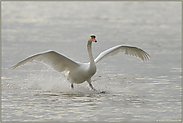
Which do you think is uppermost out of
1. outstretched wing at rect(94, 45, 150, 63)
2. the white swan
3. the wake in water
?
outstretched wing at rect(94, 45, 150, 63)

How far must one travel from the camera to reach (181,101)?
10.3 metres

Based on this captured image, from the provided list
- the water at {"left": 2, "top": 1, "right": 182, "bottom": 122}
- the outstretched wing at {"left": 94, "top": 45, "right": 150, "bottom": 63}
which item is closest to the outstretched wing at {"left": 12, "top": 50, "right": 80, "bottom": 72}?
the water at {"left": 2, "top": 1, "right": 182, "bottom": 122}

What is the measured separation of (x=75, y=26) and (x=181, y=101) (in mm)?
17923

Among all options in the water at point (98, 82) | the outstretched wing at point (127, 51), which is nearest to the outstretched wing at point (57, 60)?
the water at point (98, 82)

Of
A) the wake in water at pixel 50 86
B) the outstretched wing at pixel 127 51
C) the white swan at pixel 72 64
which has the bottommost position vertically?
the wake in water at pixel 50 86

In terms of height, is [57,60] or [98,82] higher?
[57,60]

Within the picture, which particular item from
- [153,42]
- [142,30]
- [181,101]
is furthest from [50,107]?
[142,30]

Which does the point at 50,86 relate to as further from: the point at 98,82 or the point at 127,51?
the point at 127,51

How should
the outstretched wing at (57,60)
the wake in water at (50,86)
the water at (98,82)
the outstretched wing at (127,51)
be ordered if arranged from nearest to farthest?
1. the water at (98,82)
2. the outstretched wing at (57,60)
3. the wake in water at (50,86)
4. the outstretched wing at (127,51)

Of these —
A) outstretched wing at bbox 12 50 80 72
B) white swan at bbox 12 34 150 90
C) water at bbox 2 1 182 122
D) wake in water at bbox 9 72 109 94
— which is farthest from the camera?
wake in water at bbox 9 72 109 94

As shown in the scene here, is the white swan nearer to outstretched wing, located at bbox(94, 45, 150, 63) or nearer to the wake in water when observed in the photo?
the wake in water

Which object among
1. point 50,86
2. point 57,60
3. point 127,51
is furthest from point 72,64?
point 127,51

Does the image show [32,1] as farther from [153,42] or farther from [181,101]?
[181,101]

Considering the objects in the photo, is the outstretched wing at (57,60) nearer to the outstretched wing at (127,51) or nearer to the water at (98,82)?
the water at (98,82)
